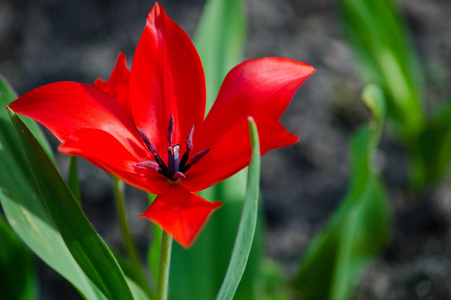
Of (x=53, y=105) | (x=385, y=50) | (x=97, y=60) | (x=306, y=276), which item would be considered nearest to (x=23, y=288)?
(x=53, y=105)

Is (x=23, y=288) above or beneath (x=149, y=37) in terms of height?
beneath

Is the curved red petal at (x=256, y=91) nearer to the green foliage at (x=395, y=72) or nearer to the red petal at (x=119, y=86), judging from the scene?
the red petal at (x=119, y=86)

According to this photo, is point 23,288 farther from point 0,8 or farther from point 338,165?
point 0,8

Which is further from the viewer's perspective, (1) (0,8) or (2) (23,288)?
(1) (0,8)

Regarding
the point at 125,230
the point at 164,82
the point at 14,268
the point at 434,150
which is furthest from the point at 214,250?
the point at 434,150

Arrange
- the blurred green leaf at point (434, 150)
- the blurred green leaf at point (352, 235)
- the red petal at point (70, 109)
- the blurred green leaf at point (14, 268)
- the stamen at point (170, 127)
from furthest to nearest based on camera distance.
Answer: the blurred green leaf at point (434, 150), the blurred green leaf at point (352, 235), the blurred green leaf at point (14, 268), the stamen at point (170, 127), the red petal at point (70, 109)

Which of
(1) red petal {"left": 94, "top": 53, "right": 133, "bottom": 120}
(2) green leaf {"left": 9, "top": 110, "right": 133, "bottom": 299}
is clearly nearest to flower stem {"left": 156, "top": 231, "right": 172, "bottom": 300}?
(2) green leaf {"left": 9, "top": 110, "right": 133, "bottom": 299}

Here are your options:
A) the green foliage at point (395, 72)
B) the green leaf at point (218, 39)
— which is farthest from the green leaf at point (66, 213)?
the green foliage at point (395, 72)
